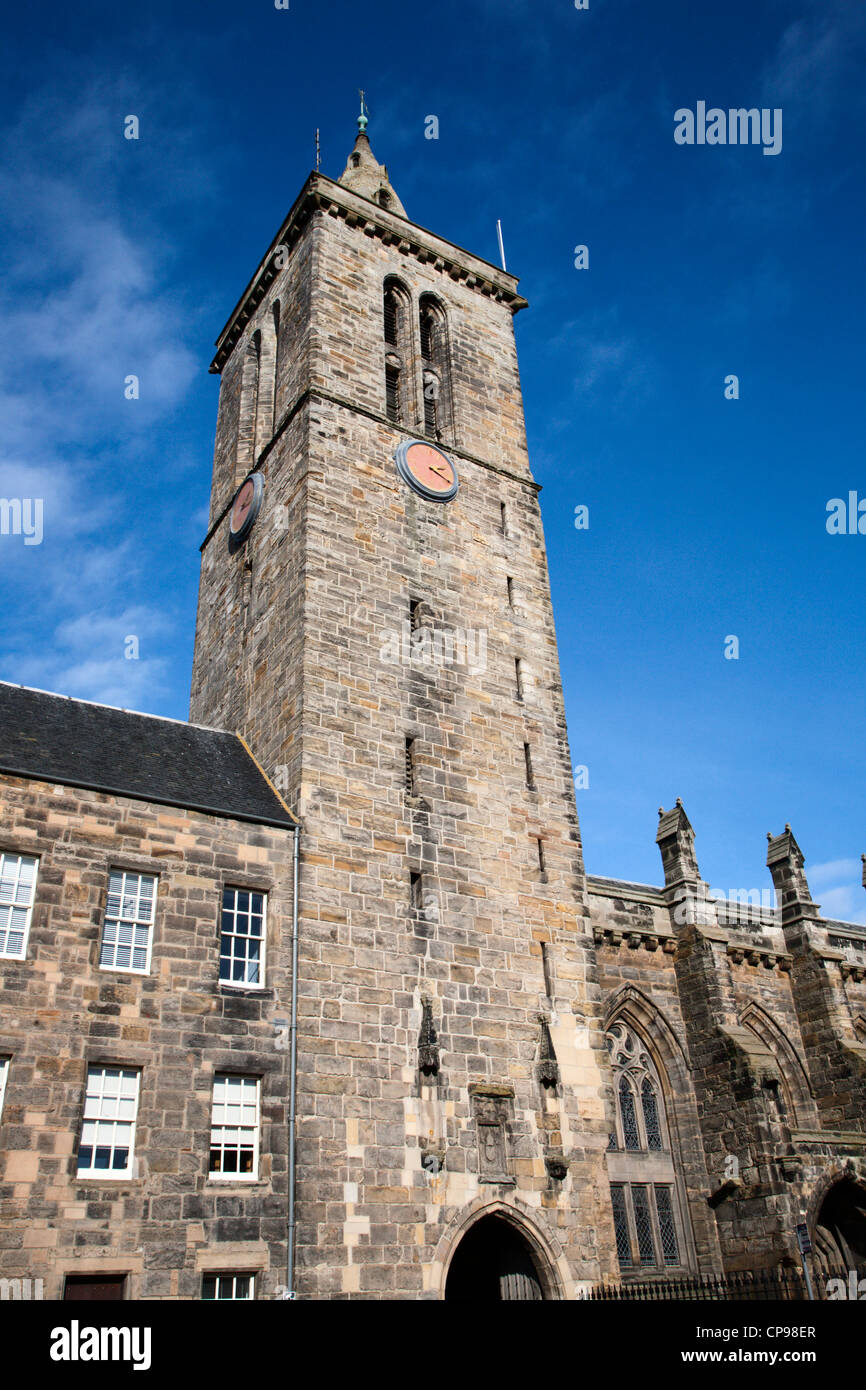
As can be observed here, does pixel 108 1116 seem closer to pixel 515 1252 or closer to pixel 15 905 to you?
pixel 15 905

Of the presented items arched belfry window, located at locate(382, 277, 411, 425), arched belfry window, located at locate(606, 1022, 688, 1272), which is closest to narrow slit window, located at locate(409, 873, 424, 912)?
arched belfry window, located at locate(606, 1022, 688, 1272)

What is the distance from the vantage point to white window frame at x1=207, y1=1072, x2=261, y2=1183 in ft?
46.4

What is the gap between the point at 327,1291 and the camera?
14008 mm

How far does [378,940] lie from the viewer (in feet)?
55.2

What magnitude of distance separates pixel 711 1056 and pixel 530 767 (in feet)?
23.6

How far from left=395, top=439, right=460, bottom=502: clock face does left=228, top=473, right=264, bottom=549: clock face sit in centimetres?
344

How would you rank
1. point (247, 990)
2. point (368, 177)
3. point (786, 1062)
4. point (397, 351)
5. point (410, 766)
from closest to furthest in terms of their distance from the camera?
1. point (247, 990)
2. point (410, 766)
3. point (786, 1062)
4. point (397, 351)
5. point (368, 177)

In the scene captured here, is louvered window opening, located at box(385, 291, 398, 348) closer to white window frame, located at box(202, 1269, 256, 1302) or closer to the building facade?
the building facade

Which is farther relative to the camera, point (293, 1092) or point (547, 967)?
point (547, 967)

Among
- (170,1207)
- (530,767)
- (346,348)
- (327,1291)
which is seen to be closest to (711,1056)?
(530,767)

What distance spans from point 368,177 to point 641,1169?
88.4ft

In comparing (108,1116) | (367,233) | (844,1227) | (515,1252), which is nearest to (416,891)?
(515,1252)

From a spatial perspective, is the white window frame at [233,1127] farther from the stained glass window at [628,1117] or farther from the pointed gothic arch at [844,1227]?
the pointed gothic arch at [844,1227]
